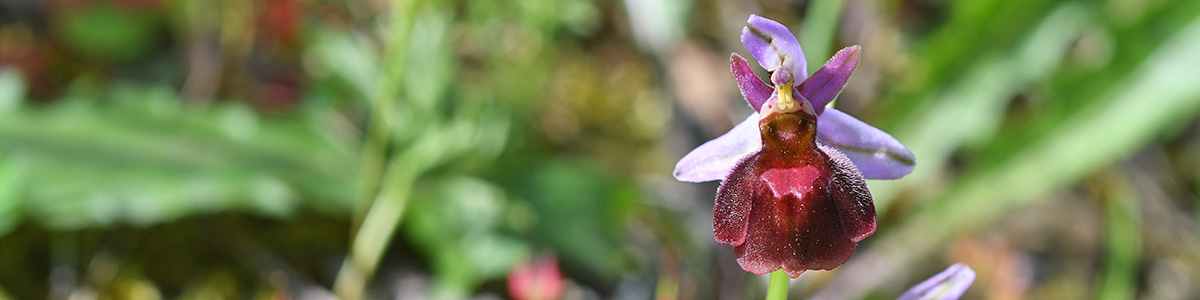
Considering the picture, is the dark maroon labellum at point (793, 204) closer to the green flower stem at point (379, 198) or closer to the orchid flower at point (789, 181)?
the orchid flower at point (789, 181)

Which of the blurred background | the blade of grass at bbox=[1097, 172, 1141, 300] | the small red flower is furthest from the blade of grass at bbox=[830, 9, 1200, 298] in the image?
the small red flower

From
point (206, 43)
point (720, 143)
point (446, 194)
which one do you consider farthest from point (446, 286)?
point (206, 43)

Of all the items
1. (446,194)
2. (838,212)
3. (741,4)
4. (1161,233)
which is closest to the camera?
(838,212)

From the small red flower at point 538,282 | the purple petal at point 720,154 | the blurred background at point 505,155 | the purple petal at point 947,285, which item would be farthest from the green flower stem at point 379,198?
the purple petal at point 947,285

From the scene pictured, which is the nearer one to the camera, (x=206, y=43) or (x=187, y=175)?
(x=187, y=175)

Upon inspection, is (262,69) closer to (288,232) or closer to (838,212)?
(288,232)

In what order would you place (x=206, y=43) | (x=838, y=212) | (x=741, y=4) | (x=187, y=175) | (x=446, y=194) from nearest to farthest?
1. (x=838, y=212)
2. (x=187, y=175)
3. (x=446, y=194)
4. (x=206, y=43)
5. (x=741, y=4)

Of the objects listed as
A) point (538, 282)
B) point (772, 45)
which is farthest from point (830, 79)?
point (538, 282)
